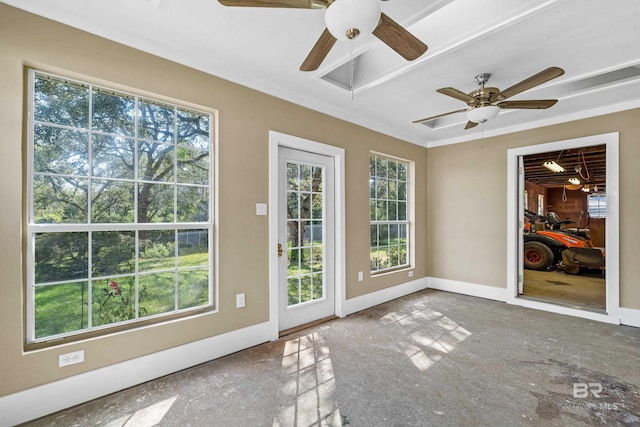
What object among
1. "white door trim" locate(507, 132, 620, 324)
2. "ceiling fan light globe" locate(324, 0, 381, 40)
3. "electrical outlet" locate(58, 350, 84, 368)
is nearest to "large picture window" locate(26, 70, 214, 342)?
"electrical outlet" locate(58, 350, 84, 368)

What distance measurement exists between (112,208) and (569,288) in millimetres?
6332

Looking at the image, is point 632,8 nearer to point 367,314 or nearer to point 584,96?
point 584,96

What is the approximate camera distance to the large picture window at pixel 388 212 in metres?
4.11

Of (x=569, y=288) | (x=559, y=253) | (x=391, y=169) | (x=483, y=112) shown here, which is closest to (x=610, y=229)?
(x=569, y=288)

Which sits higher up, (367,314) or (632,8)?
(632,8)

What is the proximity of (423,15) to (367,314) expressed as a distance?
124 inches

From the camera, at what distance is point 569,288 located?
461 centimetres

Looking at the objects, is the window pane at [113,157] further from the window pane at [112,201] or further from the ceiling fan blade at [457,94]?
the ceiling fan blade at [457,94]

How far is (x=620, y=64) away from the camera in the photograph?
2.45m

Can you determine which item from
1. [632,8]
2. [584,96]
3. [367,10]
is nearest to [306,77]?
[367,10]

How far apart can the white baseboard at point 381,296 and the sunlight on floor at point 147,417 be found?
2105 millimetres

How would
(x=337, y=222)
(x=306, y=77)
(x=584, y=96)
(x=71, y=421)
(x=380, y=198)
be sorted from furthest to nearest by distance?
1. (x=380, y=198)
2. (x=337, y=222)
3. (x=584, y=96)
4. (x=306, y=77)
5. (x=71, y=421)

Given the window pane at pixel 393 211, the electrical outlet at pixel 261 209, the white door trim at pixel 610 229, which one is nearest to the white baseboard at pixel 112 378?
the electrical outlet at pixel 261 209

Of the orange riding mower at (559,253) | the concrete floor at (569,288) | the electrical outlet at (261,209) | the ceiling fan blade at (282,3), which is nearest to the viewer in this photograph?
the ceiling fan blade at (282,3)
